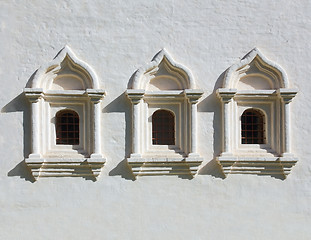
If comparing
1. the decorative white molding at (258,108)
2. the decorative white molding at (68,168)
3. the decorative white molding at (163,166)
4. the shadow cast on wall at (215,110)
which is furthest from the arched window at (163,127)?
the decorative white molding at (68,168)

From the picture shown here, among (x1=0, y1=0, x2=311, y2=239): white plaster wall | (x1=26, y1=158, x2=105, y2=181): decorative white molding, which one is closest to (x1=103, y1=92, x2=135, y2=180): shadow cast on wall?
(x1=0, y1=0, x2=311, y2=239): white plaster wall

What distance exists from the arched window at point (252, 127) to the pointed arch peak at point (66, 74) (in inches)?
94.8

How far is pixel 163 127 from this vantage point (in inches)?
188

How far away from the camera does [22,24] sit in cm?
445

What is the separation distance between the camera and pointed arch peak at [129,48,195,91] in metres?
4.48

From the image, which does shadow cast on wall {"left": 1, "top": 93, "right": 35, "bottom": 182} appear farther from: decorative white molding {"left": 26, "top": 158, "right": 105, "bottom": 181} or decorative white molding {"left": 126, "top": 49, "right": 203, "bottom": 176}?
A: decorative white molding {"left": 126, "top": 49, "right": 203, "bottom": 176}

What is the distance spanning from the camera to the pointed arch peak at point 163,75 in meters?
4.48

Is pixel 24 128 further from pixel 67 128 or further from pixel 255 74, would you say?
pixel 255 74

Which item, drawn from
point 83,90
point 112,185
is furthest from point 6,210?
point 83,90

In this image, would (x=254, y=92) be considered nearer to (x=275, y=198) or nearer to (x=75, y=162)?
(x=275, y=198)

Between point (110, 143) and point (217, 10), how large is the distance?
263 centimetres

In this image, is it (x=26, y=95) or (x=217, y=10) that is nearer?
(x=26, y=95)

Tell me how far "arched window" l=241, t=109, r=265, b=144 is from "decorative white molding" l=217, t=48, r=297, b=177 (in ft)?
0.39

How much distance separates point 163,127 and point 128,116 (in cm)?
62
